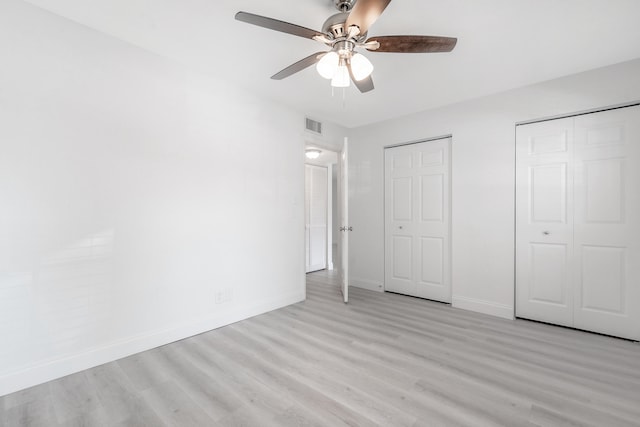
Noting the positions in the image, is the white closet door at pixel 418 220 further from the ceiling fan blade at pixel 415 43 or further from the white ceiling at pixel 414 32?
the ceiling fan blade at pixel 415 43

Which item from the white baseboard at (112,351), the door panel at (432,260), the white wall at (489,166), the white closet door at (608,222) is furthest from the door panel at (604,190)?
the white baseboard at (112,351)

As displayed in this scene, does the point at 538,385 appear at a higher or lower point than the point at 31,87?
lower

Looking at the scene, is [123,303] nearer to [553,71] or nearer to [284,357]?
[284,357]

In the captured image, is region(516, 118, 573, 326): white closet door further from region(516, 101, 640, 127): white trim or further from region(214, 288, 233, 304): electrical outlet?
region(214, 288, 233, 304): electrical outlet

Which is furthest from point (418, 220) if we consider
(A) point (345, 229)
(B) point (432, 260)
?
(A) point (345, 229)

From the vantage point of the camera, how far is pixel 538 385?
1.94m

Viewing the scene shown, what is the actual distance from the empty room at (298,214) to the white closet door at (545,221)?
21mm

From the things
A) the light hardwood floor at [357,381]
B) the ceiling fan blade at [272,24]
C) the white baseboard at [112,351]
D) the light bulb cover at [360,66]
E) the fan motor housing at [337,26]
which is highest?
the fan motor housing at [337,26]

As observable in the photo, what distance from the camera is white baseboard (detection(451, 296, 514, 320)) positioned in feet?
10.6

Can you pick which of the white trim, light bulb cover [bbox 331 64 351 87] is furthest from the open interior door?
the white trim

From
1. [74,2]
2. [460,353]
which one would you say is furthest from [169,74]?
[460,353]

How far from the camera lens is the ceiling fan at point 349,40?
1.58 meters

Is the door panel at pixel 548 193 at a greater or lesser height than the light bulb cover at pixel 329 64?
lesser

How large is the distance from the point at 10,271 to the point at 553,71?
4772 mm
